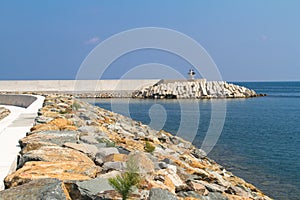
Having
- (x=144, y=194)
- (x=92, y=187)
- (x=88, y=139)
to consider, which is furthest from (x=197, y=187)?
(x=88, y=139)

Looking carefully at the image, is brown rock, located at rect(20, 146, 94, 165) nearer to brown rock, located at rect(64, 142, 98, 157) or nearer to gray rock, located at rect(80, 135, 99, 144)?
brown rock, located at rect(64, 142, 98, 157)

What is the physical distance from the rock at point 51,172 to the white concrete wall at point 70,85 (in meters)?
46.4

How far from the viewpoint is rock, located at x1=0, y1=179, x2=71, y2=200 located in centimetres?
300

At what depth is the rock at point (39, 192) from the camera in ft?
9.86

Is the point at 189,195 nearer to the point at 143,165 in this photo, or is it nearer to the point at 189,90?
the point at 143,165

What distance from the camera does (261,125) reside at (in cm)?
2073

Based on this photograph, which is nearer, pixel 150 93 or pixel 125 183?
pixel 125 183

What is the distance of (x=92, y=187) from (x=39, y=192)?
0.59 meters

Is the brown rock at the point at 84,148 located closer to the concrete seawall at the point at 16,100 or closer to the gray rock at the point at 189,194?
the gray rock at the point at 189,194

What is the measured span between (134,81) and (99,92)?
5672 mm

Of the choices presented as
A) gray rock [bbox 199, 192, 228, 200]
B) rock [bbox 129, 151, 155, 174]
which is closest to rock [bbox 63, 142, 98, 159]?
rock [bbox 129, 151, 155, 174]

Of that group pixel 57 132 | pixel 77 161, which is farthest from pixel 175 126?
pixel 77 161

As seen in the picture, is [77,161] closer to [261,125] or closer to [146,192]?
[146,192]

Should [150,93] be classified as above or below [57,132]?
above
